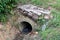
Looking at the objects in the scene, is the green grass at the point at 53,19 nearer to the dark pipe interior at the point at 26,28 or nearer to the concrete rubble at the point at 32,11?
the concrete rubble at the point at 32,11

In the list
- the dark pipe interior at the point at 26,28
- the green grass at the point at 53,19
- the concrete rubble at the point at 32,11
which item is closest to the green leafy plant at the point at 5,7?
the green grass at the point at 53,19

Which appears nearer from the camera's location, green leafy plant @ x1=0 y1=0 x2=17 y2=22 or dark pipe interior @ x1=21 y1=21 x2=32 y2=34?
green leafy plant @ x1=0 y1=0 x2=17 y2=22

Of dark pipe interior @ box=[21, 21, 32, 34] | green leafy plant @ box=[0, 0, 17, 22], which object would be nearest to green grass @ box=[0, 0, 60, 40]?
green leafy plant @ box=[0, 0, 17, 22]

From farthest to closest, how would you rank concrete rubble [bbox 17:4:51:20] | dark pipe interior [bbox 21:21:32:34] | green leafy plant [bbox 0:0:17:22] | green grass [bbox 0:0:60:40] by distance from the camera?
dark pipe interior [bbox 21:21:32:34] → green leafy plant [bbox 0:0:17:22] → concrete rubble [bbox 17:4:51:20] → green grass [bbox 0:0:60:40]

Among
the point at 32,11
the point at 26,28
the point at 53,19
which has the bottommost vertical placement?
the point at 26,28

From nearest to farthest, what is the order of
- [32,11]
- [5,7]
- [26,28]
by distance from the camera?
1. [32,11]
2. [5,7]
3. [26,28]

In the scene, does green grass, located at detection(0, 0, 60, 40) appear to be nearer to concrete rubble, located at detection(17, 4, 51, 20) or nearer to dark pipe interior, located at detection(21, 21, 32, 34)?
concrete rubble, located at detection(17, 4, 51, 20)

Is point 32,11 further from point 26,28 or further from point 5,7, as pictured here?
point 26,28

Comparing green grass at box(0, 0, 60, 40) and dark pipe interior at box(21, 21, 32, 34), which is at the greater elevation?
green grass at box(0, 0, 60, 40)

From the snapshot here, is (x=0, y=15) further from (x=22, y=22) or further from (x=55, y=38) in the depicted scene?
(x=55, y=38)

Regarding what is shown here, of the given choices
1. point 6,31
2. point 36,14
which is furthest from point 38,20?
point 6,31

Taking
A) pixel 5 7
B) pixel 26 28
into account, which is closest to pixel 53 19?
pixel 26 28

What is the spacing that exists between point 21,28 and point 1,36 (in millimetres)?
961

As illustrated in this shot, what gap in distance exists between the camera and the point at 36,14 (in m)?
6.56
